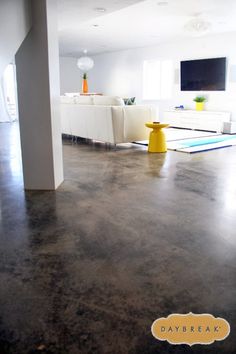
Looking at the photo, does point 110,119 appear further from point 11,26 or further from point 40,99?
point 11,26

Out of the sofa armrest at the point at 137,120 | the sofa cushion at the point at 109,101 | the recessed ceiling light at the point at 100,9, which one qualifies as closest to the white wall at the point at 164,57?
the sofa armrest at the point at 137,120

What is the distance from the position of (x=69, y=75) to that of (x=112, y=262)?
A: 1246 centimetres

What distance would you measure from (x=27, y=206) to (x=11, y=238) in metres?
0.68

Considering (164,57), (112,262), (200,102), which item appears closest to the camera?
(112,262)

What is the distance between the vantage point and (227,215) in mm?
2613

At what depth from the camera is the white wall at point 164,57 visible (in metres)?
8.27

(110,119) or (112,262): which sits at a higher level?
(110,119)

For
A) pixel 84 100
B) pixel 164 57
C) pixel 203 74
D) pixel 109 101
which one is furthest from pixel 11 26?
pixel 164 57

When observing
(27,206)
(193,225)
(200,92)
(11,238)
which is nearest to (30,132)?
(27,206)

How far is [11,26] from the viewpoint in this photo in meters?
2.33

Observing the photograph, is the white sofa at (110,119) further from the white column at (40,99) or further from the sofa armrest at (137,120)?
the white column at (40,99)

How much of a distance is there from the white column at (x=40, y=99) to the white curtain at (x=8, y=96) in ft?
23.9

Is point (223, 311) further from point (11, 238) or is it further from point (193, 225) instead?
point (11, 238)

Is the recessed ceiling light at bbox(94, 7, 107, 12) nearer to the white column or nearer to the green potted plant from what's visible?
the white column
